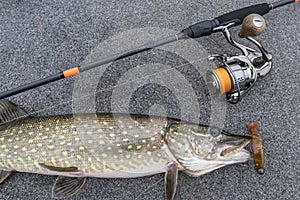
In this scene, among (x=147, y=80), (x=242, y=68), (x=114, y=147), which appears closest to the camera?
(x=114, y=147)

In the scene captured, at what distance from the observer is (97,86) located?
133 centimetres

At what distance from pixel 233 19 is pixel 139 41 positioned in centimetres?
39

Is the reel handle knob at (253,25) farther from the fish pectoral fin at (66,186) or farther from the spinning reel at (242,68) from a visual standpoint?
the fish pectoral fin at (66,186)

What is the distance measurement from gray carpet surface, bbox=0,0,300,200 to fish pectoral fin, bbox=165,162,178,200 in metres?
0.11

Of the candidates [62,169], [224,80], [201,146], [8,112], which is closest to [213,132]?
[201,146]

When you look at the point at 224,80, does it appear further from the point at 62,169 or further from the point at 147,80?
the point at 62,169

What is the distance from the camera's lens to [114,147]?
108 centimetres

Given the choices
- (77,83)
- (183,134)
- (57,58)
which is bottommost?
(183,134)

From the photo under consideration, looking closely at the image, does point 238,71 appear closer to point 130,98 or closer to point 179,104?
point 179,104

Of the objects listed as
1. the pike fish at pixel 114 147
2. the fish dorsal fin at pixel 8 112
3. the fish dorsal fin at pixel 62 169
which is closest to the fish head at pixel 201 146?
the pike fish at pixel 114 147

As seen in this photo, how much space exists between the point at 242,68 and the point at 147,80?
1.18 feet

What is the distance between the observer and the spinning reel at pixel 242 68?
44.8 inches

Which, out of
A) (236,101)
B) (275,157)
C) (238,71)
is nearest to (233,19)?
(238,71)

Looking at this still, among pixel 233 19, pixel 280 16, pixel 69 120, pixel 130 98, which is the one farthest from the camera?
pixel 280 16
